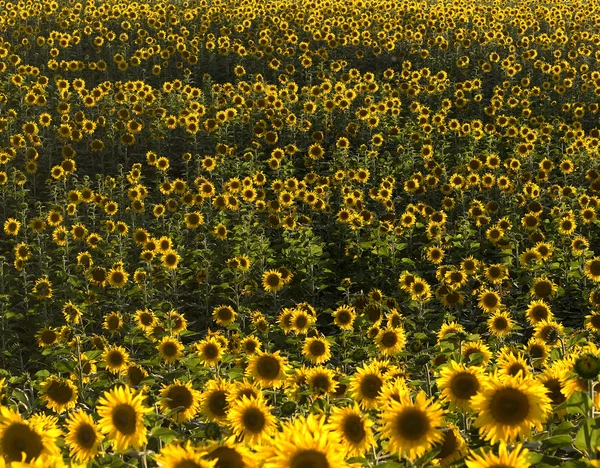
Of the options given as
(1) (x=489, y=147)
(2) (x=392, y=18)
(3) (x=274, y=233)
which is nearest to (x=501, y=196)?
(1) (x=489, y=147)

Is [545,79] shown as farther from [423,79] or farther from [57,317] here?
[57,317]

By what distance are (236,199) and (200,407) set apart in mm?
6964

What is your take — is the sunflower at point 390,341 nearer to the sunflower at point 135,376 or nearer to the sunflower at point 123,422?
the sunflower at point 135,376

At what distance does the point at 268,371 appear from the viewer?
4.30m

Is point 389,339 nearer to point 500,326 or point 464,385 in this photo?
point 500,326

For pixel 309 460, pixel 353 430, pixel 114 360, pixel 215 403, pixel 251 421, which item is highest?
pixel 309 460

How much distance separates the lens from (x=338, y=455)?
2221mm

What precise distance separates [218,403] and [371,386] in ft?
3.30

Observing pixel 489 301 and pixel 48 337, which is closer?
pixel 48 337

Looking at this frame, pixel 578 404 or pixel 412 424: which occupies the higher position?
pixel 578 404

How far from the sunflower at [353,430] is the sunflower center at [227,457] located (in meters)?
0.57

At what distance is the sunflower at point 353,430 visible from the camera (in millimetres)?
2822

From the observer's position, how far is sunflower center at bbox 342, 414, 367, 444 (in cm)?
286

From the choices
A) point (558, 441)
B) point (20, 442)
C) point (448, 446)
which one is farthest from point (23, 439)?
point (558, 441)
